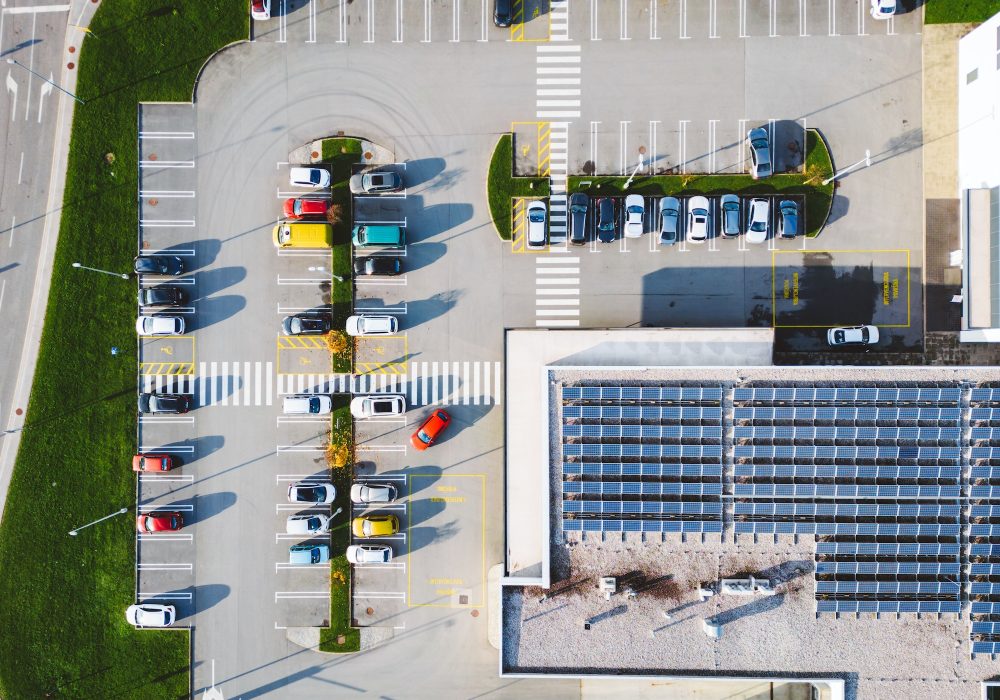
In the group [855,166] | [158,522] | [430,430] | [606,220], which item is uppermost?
[855,166]

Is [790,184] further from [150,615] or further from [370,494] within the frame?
[150,615]

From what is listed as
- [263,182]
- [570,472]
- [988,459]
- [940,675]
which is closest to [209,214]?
[263,182]

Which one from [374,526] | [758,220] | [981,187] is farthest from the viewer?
[374,526]

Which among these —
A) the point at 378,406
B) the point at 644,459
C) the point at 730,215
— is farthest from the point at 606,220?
the point at 378,406

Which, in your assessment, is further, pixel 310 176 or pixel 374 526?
pixel 310 176

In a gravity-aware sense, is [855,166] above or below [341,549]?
above

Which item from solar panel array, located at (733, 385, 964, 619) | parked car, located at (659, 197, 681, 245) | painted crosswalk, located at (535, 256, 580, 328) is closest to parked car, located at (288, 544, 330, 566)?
painted crosswalk, located at (535, 256, 580, 328)

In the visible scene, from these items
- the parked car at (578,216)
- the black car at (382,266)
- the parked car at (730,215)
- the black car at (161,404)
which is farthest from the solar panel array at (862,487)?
the black car at (161,404)
